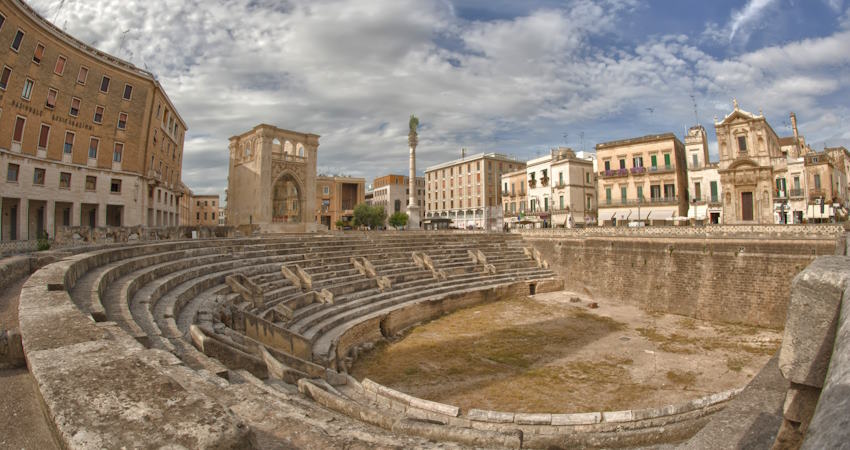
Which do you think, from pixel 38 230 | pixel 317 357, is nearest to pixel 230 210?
pixel 38 230

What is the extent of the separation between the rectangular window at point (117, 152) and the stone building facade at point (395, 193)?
162ft

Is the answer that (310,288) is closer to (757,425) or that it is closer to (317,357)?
(317,357)

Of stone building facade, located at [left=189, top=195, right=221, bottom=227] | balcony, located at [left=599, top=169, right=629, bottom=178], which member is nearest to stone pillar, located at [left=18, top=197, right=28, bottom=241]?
balcony, located at [left=599, top=169, right=629, bottom=178]

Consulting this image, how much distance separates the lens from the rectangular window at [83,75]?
24.6 m

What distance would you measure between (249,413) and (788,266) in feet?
76.8

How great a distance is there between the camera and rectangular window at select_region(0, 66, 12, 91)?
20.2 meters

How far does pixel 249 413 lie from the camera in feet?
12.0

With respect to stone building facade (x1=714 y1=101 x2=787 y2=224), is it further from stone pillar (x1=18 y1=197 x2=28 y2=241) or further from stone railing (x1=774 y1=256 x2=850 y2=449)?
stone pillar (x1=18 y1=197 x2=28 y2=241)

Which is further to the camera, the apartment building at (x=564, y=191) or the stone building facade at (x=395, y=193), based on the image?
the stone building facade at (x=395, y=193)

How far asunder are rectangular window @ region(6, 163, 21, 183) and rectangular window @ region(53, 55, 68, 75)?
5.97 metres

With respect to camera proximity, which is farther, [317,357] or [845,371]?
[317,357]

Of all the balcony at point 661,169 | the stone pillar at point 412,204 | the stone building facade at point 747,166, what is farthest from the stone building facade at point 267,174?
the stone building facade at point 747,166

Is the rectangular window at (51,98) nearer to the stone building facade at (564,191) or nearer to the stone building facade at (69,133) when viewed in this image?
the stone building facade at (69,133)

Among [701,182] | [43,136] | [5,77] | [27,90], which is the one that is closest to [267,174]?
[43,136]
